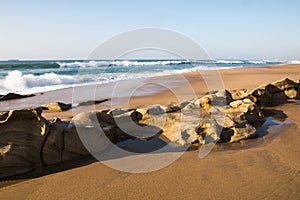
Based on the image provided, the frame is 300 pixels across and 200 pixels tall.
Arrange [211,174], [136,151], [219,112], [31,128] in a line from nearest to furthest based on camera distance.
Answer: [211,174], [31,128], [136,151], [219,112]

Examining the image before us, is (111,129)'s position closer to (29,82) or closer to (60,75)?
(29,82)

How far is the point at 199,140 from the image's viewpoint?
3980 mm

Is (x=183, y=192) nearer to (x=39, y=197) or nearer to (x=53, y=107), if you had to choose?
(x=39, y=197)

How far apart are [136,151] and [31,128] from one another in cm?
144

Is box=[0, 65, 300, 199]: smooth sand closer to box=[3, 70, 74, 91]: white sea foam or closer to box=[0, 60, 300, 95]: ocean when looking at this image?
box=[0, 60, 300, 95]: ocean

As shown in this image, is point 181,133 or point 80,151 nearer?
point 80,151

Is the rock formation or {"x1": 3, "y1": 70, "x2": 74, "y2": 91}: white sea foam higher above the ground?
the rock formation

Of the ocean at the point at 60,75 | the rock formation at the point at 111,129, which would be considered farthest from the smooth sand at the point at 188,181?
the ocean at the point at 60,75

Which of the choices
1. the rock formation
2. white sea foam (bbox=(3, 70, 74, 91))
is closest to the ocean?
white sea foam (bbox=(3, 70, 74, 91))

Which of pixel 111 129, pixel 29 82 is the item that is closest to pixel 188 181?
pixel 111 129

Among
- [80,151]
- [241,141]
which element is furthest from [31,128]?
[241,141]

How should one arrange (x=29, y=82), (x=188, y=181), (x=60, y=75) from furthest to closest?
(x=60, y=75), (x=29, y=82), (x=188, y=181)

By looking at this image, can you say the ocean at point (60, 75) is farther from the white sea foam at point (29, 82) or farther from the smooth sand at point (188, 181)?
the smooth sand at point (188, 181)

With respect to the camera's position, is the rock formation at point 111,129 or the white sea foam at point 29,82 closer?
the rock formation at point 111,129
